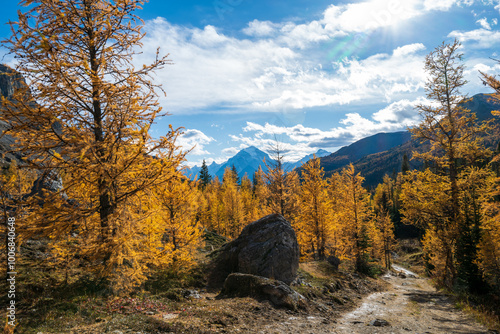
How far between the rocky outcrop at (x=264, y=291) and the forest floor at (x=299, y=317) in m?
0.39

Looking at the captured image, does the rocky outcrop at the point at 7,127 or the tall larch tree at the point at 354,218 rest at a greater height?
the rocky outcrop at the point at 7,127

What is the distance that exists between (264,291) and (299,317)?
1.73 metres

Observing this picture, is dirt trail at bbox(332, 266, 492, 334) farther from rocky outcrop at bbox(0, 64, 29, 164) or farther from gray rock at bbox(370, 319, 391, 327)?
rocky outcrop at bbox(0, 64, 29, 164)

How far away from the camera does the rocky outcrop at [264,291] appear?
34.1 ft

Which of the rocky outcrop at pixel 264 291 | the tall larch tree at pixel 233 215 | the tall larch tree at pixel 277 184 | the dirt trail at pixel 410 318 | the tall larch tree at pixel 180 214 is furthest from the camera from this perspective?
the tall larch tree at pixel 233 215

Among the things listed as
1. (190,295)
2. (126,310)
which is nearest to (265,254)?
(190,295)

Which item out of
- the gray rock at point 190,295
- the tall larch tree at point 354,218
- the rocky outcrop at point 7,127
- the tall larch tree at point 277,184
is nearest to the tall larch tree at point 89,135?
the rocky outcrop at point 7,127

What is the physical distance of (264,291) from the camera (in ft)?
34.8

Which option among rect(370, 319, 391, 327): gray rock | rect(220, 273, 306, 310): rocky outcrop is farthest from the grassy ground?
rect(370, 319, 391, 327): gray rock

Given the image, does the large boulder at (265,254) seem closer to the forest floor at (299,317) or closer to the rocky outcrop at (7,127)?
the forest floor at (299,317)

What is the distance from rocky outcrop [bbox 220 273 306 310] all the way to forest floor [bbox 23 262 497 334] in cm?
39

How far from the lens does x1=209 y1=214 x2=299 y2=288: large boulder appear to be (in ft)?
45.9

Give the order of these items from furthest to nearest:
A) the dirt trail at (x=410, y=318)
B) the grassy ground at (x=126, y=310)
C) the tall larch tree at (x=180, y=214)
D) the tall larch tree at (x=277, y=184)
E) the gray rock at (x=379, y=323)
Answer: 1. the tall larch tree at (x=277, y=184)
2. the tall larch tree at (x=180, y=214)
3. the gray rock at (x=379, y=323)
4. the dirt trail at (x=410, y=318)
5. the grassy ground at (x=126, y=310)

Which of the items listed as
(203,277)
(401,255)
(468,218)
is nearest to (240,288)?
(203,277)
